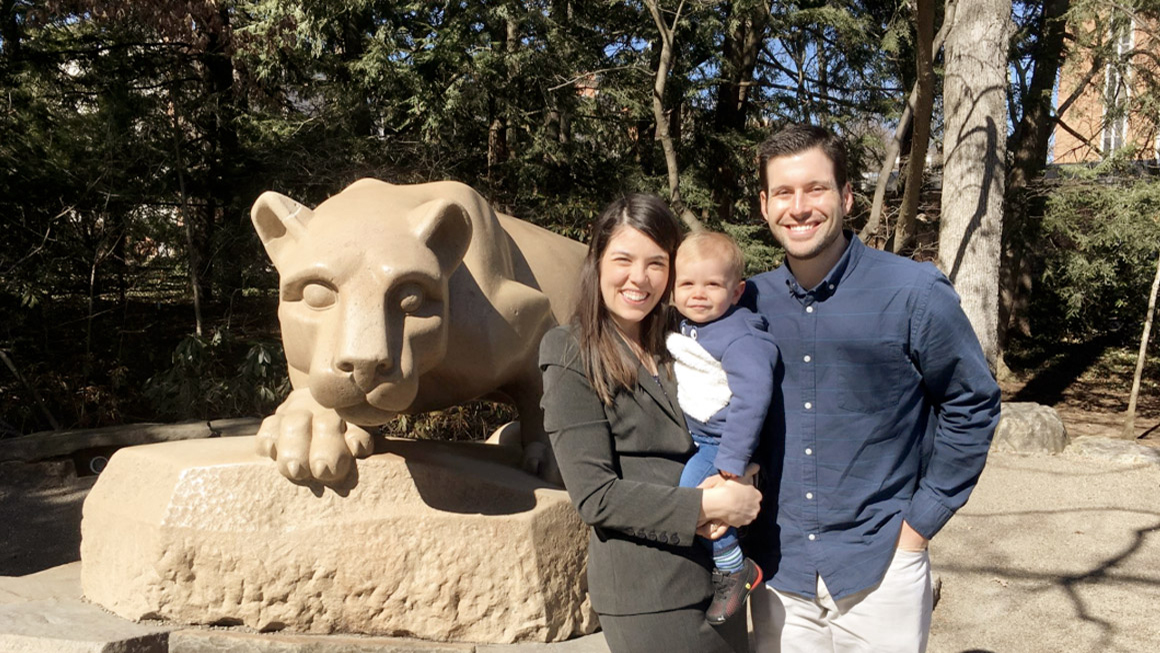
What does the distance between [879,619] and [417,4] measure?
7262 mm

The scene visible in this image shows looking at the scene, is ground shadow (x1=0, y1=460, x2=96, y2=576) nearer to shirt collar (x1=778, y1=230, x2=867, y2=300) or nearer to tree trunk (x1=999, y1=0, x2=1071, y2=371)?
shirt collar (x1=778, y1=230, x2=867, y2=300)

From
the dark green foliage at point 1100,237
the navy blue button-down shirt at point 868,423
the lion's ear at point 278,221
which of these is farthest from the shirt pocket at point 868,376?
the dark green foliage at point 1100,237

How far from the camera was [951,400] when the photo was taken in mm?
1972

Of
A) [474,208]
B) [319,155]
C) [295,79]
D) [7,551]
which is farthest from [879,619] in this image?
[295,79]

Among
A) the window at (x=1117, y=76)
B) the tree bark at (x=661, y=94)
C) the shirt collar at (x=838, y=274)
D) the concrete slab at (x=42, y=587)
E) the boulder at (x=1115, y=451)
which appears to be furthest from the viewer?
the window at (x=1117, y=76)

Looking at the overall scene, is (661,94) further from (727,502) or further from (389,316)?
(727,502)

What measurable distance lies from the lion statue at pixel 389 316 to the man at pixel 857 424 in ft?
2.38

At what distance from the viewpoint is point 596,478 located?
178 centimetres

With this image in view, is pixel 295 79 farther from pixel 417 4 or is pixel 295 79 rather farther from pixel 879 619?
pixel 879 619

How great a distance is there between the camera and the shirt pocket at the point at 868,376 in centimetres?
196

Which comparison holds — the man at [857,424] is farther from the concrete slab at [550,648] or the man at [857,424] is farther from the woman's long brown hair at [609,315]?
the concrete slab at [550,648]

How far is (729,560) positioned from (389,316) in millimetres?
1366

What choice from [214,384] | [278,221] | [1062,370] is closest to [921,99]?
[278,221]

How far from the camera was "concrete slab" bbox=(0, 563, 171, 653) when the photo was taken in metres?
2.98
